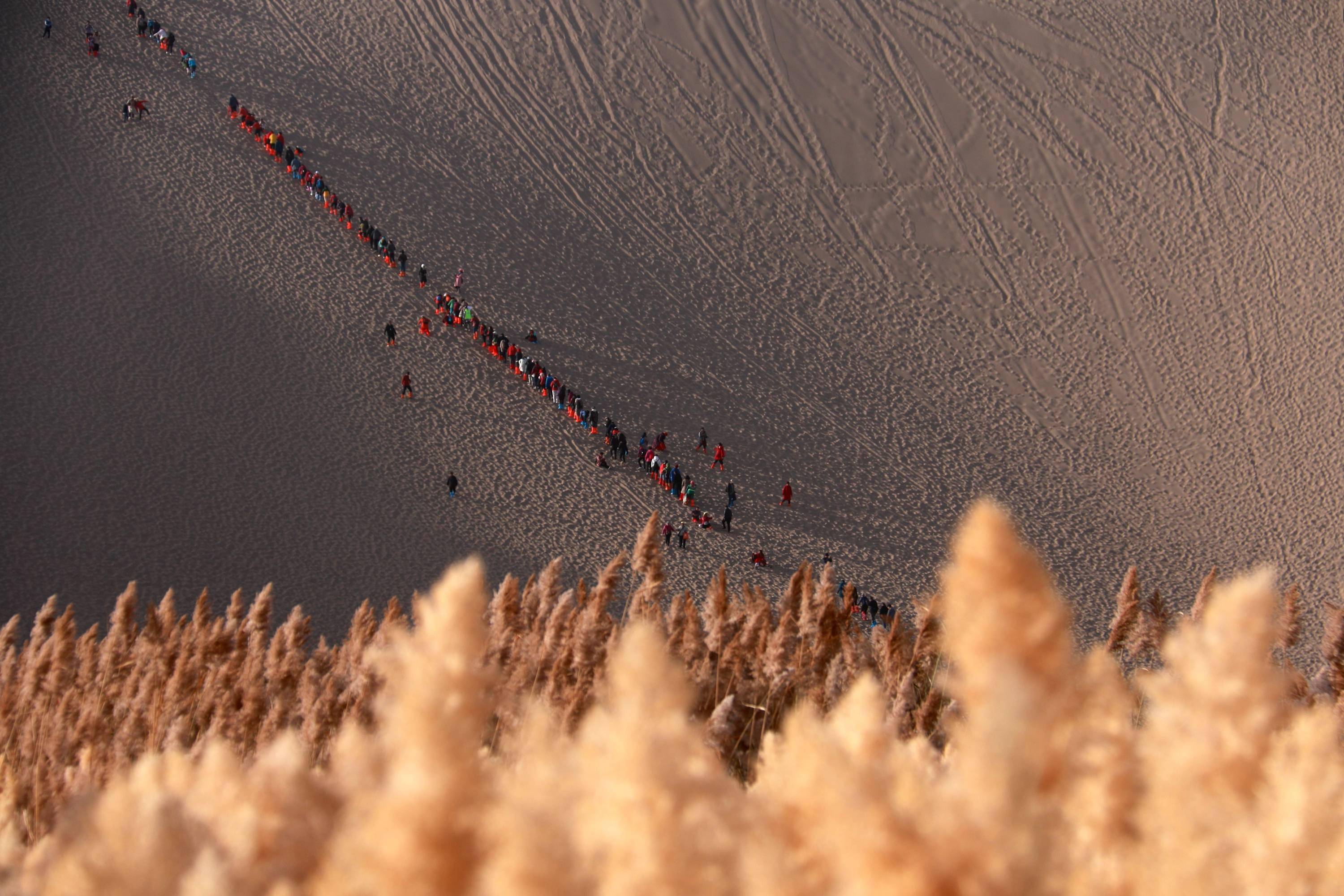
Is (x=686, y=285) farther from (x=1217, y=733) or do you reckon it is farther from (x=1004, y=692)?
(x=1004, y=692)

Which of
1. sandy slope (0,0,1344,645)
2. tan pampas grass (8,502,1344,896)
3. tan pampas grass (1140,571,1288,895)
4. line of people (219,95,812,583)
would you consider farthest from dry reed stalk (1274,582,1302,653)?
line of people (219,95,812,583)

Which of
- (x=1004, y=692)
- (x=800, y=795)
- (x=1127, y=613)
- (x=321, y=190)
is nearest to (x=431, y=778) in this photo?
(x=800, y=795)

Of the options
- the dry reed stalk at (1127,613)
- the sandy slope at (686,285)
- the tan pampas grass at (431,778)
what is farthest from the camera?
the sandy slope at (686,285)

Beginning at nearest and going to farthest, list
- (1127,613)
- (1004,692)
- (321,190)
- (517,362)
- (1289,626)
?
(1004,692), (1289,626), (1127,613), (517,362), (321,190)

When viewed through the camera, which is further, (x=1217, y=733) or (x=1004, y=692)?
(x=1217, y=733)

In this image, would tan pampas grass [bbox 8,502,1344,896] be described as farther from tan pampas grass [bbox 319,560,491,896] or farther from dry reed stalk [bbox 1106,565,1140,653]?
dry reed stalk [bbox 1106,565,1140,653]

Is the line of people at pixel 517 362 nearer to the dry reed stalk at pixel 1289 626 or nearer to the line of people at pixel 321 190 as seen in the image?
the line of people at pixel 321 190

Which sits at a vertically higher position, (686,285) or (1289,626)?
(686,285)

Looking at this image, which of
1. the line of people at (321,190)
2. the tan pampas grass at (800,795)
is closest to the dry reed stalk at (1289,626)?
the tan pampas grass at (800,795)

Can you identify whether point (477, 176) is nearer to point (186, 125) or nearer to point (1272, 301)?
point (186, 125)
